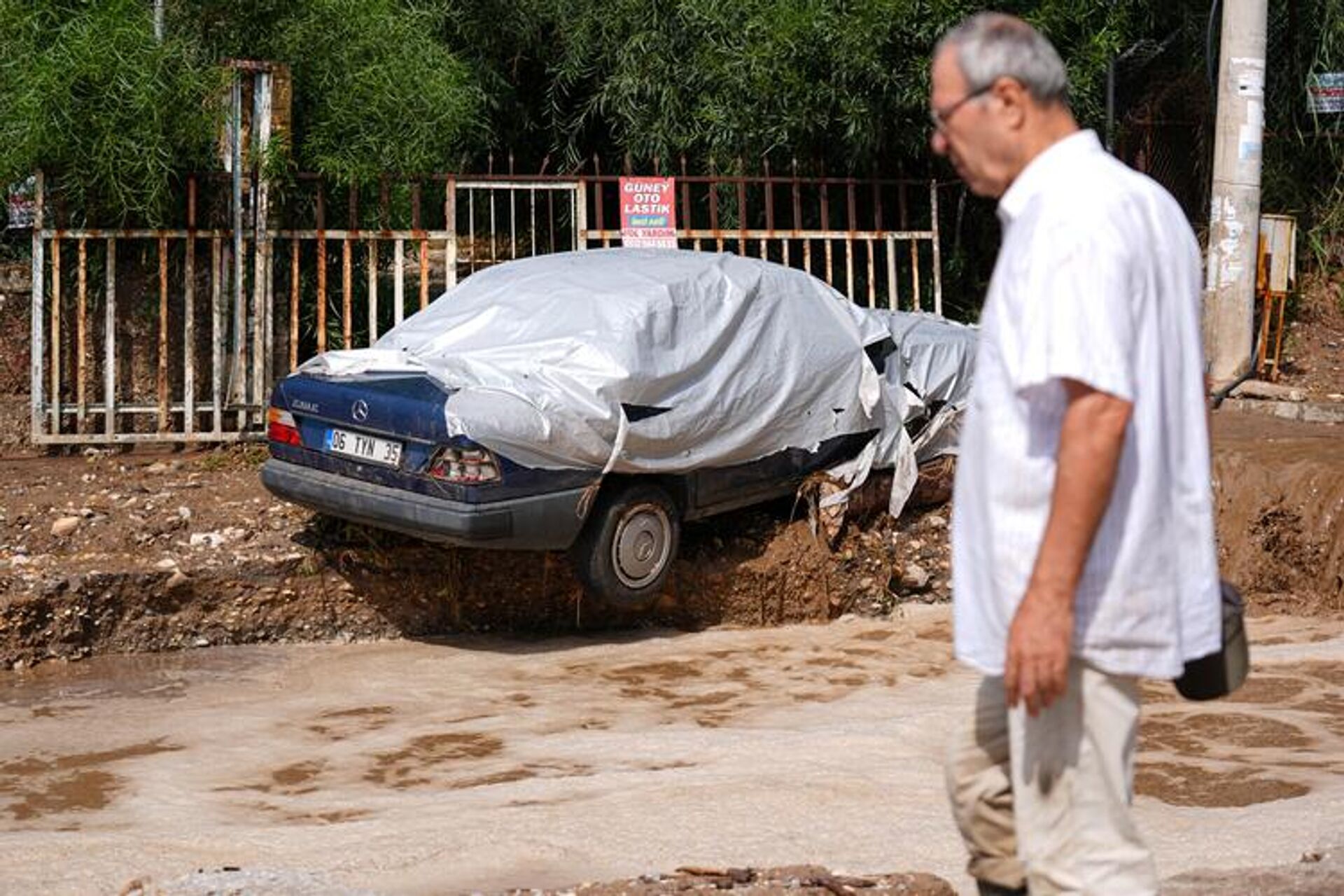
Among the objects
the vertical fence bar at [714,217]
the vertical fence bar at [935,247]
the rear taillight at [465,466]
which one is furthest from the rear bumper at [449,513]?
the vertical fence bar at [935,247]

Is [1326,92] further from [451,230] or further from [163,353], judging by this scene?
[163,353]

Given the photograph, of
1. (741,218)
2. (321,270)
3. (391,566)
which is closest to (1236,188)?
(741,218)

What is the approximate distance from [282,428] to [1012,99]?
6.34 metres

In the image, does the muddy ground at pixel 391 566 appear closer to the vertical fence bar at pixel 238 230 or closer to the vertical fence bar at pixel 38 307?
the vertical fence bar at pixel 38 307

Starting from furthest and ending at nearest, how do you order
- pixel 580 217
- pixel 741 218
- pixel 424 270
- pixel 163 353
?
pixel 741 218 < pixel 580 217 < pixel 424 270 < pixel 163 353

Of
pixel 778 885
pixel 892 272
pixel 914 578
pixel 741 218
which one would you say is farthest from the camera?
pixel 892 272

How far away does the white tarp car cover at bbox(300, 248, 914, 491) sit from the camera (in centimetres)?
851

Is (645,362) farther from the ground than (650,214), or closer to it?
closer to it

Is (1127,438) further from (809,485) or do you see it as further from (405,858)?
(809,485)

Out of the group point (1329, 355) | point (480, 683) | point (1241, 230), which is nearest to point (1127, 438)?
point (480, 683)

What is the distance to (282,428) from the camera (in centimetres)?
890

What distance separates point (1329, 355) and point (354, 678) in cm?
864

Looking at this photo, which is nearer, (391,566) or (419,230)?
(391,566)

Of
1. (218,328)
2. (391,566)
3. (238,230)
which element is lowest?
(391,566)
